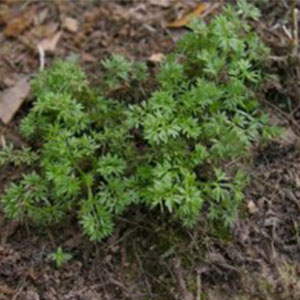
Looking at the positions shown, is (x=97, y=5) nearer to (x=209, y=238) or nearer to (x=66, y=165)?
(x=66, y=165)

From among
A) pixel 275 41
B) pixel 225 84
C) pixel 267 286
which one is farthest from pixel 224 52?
pixel 267 286

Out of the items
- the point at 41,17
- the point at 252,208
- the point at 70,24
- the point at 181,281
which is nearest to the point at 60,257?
the point at 181,281

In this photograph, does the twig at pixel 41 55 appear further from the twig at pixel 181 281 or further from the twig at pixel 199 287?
the twig at pixel 199 287

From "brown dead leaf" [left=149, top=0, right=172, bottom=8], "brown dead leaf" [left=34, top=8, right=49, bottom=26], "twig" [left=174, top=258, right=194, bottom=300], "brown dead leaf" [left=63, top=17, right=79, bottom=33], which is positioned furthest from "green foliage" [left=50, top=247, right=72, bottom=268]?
"brown dead leaf" [left=149, top=0, right=172, bottom=8]

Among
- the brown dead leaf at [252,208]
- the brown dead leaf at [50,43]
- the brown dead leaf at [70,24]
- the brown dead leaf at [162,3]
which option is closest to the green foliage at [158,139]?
the brown dead leaf at [252,208]

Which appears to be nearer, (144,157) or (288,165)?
(144,157)
